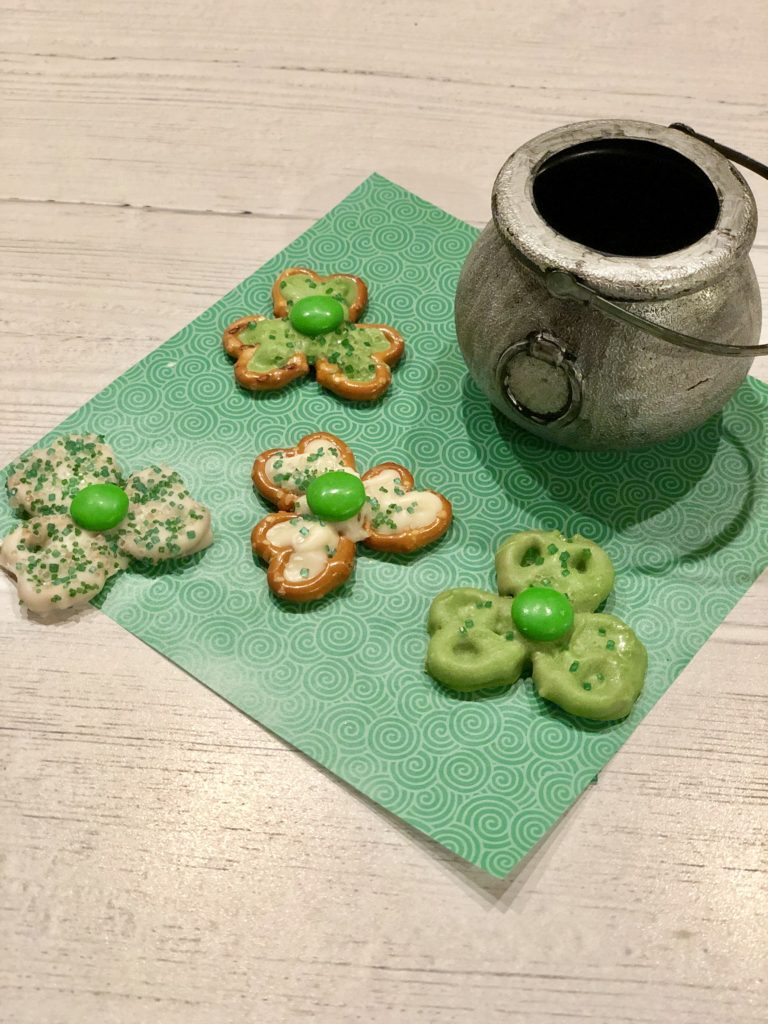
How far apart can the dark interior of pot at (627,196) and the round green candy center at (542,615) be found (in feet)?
1.08

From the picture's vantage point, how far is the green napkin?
881 mm

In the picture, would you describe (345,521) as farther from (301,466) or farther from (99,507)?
(99,507)

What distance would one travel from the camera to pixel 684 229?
3.28 feet

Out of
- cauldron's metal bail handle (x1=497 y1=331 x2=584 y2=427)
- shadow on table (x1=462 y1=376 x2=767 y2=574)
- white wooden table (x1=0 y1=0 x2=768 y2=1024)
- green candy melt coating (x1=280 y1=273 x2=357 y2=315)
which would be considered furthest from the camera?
green candy melt coating (x1=280 y1=273 x2=357 y2=315)

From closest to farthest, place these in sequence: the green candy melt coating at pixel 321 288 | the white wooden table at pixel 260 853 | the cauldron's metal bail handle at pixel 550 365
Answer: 1. the white wooden table at pixel 260 853
2. the cauldron's metal bail handle at pixel 550 365
3. the green candy melt coating at pixel 321 288

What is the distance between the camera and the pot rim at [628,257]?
2.78ft

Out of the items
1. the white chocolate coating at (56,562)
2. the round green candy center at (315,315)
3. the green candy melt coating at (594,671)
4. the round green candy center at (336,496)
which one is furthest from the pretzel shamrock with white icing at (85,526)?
the green candy melt coating at (594,671)

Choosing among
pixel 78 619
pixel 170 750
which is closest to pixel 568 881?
pixel 170 750

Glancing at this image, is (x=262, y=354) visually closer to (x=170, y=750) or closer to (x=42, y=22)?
(x=170, y=750)

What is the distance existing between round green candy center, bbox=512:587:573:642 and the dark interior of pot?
1.08ft

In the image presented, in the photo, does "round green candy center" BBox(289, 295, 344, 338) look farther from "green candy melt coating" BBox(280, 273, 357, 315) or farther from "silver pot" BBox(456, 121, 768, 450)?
"silver pot" BBox(456, 121, 768, 450)

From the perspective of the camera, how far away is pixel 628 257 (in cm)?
86

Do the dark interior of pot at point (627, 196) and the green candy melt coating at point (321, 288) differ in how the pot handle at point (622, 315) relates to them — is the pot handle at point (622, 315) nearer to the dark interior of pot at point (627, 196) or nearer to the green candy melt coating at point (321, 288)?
the dark interior of pot at point (627, 196)

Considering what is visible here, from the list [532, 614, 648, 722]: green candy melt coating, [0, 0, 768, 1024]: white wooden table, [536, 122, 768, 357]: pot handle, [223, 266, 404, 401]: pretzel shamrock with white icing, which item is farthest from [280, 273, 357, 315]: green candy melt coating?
[532, 614, 648, 722]: green candy melt coating
